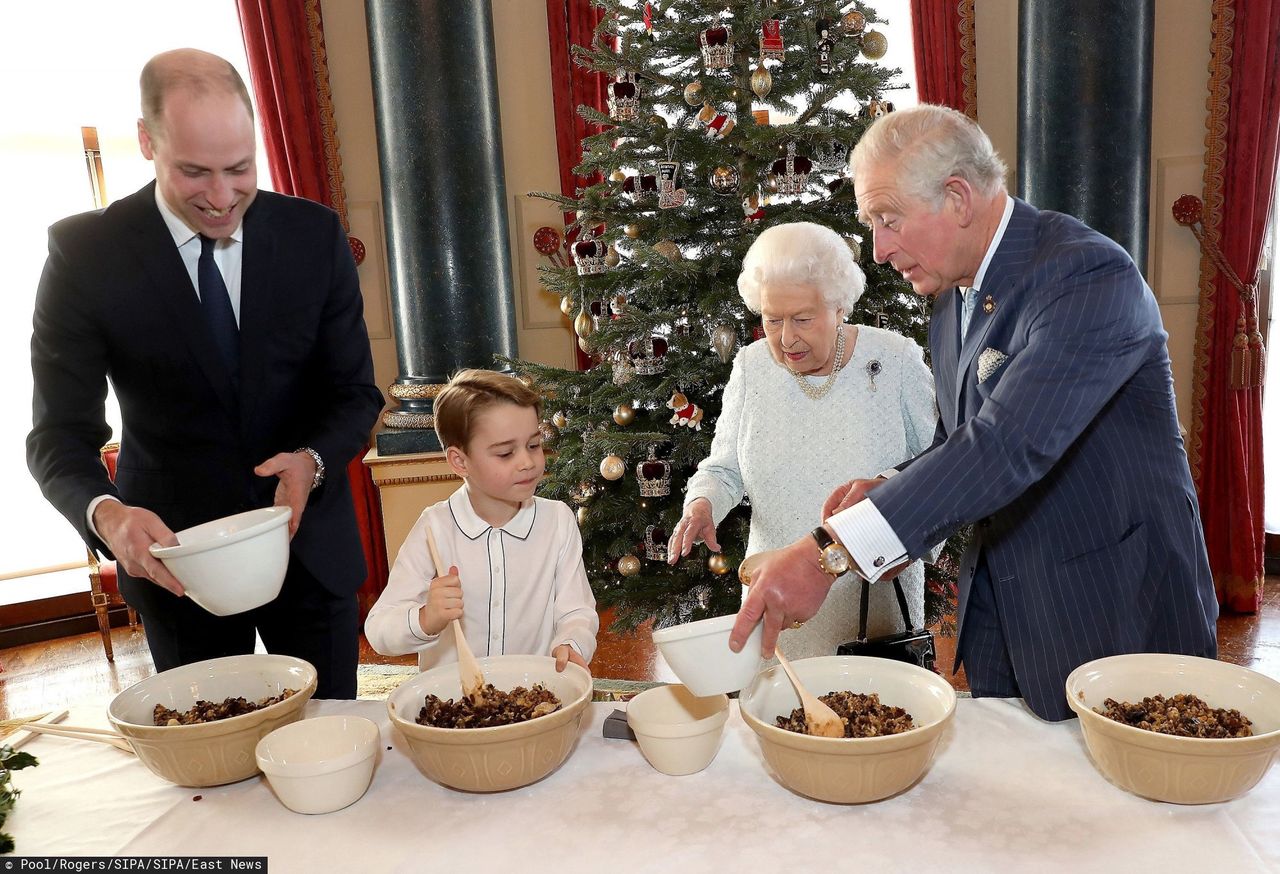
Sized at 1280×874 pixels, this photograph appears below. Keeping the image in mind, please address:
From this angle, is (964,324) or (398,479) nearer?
(964,324)

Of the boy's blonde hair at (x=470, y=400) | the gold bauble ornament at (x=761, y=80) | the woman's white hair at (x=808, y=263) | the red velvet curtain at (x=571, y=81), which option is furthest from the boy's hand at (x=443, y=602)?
the red velvet curtain at (x=571, y=81)

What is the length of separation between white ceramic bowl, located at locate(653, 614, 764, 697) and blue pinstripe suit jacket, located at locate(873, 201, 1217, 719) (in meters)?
0.32

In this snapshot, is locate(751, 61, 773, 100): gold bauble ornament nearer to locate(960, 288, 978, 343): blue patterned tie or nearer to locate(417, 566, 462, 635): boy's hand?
locate(960, 288, 978, 343): blue patterned tie

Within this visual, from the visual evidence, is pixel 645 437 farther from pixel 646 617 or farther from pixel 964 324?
pixel 964 324

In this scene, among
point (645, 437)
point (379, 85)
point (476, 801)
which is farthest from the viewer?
point (379, 85)

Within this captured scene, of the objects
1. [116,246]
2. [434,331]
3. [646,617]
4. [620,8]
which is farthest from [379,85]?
[116,246]

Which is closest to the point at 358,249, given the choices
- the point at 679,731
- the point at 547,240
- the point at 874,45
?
the point at 547,240

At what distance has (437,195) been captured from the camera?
4.88 m

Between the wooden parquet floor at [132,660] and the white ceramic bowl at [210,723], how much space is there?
8.43 feet

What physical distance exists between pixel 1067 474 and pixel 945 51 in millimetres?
4062

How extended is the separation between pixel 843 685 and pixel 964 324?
2.41 ft

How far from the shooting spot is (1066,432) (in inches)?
57.2

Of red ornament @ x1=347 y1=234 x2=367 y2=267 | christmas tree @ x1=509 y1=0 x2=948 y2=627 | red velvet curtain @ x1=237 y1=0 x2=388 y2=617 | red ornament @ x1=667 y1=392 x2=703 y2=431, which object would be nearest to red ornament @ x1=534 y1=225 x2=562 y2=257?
red ornament @ x1=347 y1=234 x2=367 y2=267

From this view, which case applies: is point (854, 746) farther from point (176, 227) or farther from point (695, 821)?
point (176, 227)
